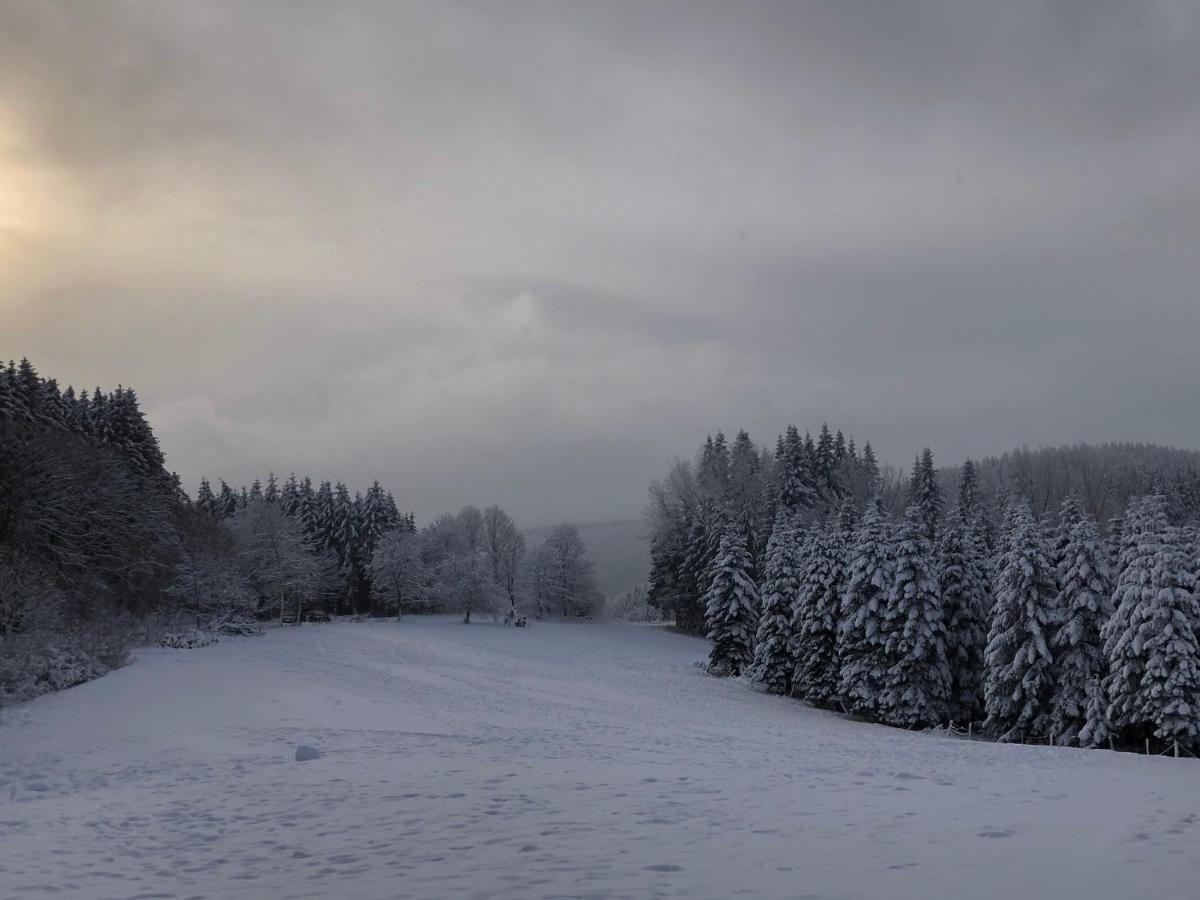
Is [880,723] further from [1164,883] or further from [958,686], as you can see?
[1164,883]

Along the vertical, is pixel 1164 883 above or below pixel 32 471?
below

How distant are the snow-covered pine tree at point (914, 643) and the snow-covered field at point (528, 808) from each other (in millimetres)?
11758

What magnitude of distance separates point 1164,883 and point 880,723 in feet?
101

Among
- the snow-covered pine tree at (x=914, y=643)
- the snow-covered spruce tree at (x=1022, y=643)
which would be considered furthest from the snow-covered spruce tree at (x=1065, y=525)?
the snow-covered pine tree at (x=914, y=643)

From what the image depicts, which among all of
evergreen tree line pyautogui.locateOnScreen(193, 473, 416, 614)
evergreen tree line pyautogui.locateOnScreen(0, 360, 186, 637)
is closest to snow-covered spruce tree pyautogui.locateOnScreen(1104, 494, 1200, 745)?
evergreen tree line pyautogui.locateOnScreen(0, 360, 186, 637)

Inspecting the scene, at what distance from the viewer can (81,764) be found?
14867mm

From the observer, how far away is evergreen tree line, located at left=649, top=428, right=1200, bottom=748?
28828 millimetres

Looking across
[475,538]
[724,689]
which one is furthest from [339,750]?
[475,538]

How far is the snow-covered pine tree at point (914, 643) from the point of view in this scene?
35562 millimetres

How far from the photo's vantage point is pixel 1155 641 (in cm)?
2823

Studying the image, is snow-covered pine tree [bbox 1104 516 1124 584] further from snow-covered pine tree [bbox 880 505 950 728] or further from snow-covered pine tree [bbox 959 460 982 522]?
snow-covered pine tree [bbox 959 460 982 522]

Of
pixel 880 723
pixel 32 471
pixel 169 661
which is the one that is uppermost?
pixel 32 471

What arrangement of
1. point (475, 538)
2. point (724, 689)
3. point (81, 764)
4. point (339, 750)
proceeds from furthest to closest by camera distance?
point (475, 538) → point (724, 689) → point (339, 750) → point (81, 764)

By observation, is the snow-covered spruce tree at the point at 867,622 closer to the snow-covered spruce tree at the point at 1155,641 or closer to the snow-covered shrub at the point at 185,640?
the snow-covered spruce tree at the point at 1155,641
